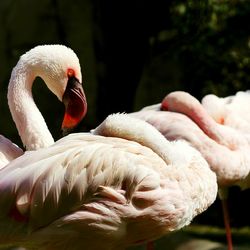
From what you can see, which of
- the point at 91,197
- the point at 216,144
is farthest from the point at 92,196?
the point at 216,144

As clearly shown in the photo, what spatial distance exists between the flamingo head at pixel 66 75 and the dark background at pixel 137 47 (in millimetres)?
4081

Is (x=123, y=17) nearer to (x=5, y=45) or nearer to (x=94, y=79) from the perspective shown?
(x=94, y=79)

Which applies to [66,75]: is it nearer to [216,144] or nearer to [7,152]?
[7,152]

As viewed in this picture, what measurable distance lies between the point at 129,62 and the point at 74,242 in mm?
5219

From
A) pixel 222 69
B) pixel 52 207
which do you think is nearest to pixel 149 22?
pixel 222 69

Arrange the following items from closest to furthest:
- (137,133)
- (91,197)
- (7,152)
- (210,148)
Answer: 1. (91,197)
2. (137,133)
3. (7,152)
4. (210,148)

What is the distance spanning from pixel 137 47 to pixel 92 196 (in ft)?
16.8

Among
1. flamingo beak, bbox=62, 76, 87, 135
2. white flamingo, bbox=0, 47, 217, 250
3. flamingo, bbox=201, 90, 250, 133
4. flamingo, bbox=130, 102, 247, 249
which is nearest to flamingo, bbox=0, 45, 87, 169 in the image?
flamingo beak, bbox=62, 76, 87, 135

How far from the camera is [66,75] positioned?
15.4ft

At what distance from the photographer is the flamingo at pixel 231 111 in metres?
6.60

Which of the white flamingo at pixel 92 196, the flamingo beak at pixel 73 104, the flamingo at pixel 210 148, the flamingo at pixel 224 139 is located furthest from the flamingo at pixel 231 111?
the white flamingo at pixel 92 196

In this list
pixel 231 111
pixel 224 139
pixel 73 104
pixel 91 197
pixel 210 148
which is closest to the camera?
pixel 91 197

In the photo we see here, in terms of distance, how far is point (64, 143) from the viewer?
4.27 m

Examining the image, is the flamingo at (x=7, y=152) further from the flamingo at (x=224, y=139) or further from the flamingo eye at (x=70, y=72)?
the flamingo at (x=224, y=139)
